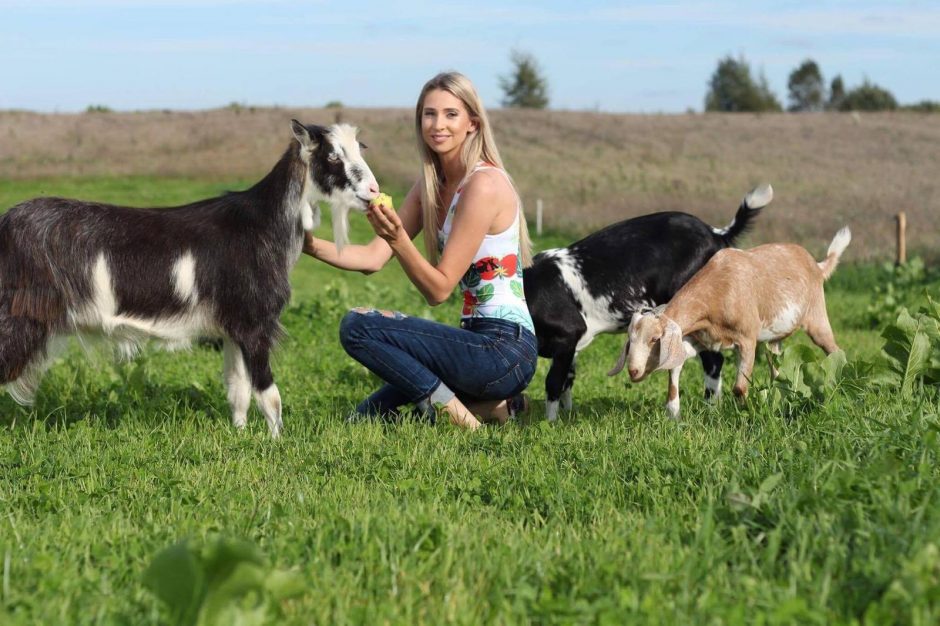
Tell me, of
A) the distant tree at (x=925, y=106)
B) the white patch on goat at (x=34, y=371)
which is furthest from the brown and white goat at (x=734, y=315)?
the distant tree at (x=925, y=106)

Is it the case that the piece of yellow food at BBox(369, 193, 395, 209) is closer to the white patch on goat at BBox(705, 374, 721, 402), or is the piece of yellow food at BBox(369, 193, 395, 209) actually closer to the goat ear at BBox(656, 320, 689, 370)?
the goat ear at BBox(656, 320, 689, 370)

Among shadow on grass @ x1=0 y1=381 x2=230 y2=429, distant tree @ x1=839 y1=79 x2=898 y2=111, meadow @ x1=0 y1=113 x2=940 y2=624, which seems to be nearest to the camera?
meadow @ x1=0 y1=113 x2=940 y2=624

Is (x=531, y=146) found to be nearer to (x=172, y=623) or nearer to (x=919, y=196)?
(x=919, y=196)

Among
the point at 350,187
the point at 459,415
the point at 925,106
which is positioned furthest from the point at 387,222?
the point at 925,106

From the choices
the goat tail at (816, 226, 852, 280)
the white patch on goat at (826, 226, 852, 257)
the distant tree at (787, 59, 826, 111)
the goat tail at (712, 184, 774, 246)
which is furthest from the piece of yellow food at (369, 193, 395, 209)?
the distant tree at (787, 59, 826, 111)

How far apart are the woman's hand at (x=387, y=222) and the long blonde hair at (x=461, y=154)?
67cm

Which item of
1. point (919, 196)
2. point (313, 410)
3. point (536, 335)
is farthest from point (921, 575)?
point (919, 196)

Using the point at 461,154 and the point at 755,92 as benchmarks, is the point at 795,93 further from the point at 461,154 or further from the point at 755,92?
the point at 461,154

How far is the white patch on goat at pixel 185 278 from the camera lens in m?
5.88

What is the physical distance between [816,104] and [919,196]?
7615cm

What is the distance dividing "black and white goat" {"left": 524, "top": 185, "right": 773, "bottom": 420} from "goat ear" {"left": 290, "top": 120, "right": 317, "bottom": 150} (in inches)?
67.0

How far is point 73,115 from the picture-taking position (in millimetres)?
48188

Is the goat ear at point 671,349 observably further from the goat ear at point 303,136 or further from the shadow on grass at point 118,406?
the shadow on grass at point 118,406

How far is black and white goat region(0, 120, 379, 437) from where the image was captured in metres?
5.54
